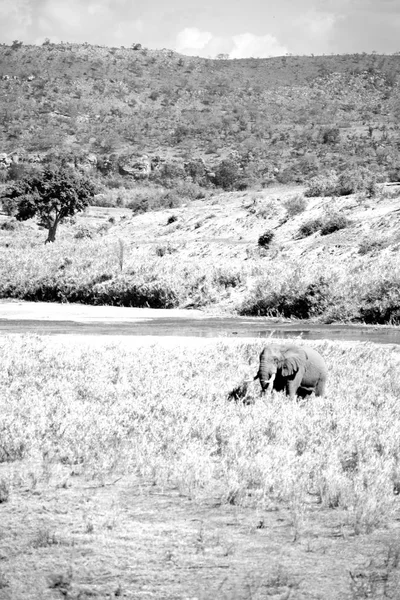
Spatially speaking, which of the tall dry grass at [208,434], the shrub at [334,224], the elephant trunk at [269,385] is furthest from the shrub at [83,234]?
the elephant trunk at [269,385]

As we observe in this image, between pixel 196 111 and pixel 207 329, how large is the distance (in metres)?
88.8

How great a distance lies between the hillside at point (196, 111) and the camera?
3516 inches

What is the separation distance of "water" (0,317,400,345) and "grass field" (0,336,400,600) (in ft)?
37.2

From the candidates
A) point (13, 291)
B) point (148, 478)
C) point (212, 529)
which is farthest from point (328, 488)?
point (13, 291)

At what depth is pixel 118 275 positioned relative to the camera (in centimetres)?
3925

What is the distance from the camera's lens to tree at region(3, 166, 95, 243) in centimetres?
6184

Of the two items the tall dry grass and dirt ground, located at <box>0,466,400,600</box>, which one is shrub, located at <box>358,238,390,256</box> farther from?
dirt ground, located at <box>0,466,400,600</box>

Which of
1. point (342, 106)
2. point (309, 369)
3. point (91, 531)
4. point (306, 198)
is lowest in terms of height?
point (91, 531)

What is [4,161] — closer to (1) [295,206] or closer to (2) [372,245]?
(1) [295,206]

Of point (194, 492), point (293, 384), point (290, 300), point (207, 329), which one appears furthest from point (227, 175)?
point (194, 492)

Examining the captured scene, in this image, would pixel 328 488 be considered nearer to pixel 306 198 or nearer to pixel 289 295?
pixel 289 295

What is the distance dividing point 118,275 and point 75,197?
24.4 meters

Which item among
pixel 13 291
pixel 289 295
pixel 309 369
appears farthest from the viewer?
pixel 13 291

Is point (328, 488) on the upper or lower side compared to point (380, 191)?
lower
